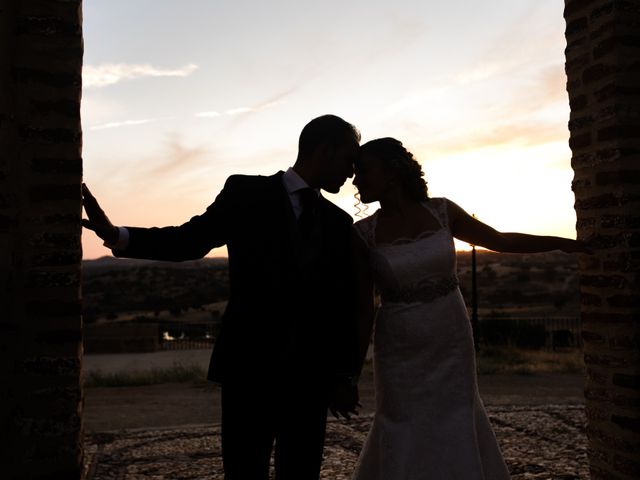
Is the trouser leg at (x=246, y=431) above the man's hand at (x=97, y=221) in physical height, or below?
below

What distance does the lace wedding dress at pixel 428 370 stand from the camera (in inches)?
134

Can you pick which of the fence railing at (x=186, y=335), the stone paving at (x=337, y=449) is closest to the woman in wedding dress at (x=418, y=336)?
the stone paving at (x=337, y=449)

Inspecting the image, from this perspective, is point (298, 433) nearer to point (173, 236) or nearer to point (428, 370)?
point (428, 370)

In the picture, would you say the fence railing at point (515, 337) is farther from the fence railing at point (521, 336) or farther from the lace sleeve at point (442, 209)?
the lace sleeve at point (442, 209)

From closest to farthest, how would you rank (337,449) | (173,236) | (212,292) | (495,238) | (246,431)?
(246,431), (173,236), (495,238), (337,449), (212,292)

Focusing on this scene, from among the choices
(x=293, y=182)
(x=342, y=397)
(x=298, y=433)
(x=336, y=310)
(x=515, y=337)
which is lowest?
(x=515, y=337)

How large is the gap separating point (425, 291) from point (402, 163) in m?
0.66

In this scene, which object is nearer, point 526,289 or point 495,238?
point 495,238

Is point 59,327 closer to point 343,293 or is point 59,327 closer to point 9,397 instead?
point 9,397

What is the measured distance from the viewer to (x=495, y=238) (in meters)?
3.73

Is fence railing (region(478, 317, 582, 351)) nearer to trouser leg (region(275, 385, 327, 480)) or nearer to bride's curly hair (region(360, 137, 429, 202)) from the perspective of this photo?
bride's curly hair (region(360, 137, 429, 202))

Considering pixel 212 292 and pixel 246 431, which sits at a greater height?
pixel 212 292

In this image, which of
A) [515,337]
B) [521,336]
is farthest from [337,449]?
[521,336]

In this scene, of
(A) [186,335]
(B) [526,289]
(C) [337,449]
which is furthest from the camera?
(B) [526,289]
